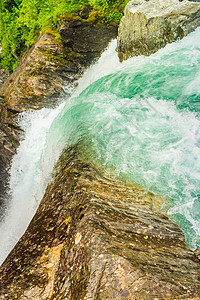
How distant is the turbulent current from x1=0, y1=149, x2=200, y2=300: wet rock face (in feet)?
1.78

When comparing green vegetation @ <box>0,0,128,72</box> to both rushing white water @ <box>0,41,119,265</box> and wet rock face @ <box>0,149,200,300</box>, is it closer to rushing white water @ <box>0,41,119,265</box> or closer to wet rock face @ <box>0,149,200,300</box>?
rushing white water @ <box>0,41,119,265</box>

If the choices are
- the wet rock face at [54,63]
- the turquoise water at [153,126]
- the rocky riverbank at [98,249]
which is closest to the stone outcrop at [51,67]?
the wet rock face at [54,63]

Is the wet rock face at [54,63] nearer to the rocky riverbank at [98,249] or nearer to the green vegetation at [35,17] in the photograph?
the green vegetation at [35,17]

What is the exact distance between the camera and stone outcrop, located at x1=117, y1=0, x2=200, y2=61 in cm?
764

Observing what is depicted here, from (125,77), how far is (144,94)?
1642mm

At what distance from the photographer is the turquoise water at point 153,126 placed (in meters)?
4.89

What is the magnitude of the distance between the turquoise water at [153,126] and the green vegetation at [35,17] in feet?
12.1

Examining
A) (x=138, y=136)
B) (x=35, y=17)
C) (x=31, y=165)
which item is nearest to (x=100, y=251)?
(x=138, y=136)

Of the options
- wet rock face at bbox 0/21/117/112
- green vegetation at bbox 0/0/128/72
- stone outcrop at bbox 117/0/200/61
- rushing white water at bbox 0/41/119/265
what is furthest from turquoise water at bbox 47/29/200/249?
green vegetation at bbox 0/0/128/72

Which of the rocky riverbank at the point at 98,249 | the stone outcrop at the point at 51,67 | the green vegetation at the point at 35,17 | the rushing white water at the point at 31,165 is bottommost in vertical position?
the rushing white water at the point at 31,165

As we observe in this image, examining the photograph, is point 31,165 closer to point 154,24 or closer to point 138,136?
point 138,136

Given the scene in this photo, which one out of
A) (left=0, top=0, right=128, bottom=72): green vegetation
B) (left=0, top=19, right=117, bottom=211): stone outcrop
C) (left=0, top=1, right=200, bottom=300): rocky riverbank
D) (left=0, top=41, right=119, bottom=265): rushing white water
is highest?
(left=0, top=0, right=128, bottom=72): green vegetation

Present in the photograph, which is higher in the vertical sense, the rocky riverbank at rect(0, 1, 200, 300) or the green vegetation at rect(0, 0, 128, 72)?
the green vegetation at rect(0, 0, 128, 72)

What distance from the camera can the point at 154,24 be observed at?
829 cm
